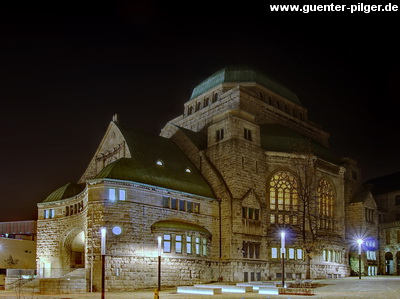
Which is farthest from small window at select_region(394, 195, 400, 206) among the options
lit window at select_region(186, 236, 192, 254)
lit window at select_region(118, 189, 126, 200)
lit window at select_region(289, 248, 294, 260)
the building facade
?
lit window at select_region(118, 189, 126, 200)

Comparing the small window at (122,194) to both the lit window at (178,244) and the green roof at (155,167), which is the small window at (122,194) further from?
the lit window at (178,244)

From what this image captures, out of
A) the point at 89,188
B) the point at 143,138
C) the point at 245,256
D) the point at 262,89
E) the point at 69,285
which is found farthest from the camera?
the point at 262,89

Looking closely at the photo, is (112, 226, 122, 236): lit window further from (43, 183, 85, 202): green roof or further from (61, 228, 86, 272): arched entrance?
(43, 183, 85, 202): green roof

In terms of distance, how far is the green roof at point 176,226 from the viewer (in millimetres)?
39156

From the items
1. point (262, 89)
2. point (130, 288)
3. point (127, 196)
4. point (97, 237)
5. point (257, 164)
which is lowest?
point (130, 288)

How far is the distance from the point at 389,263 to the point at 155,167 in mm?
39476

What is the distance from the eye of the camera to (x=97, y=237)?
118ft

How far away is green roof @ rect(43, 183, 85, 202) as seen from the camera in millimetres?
45844

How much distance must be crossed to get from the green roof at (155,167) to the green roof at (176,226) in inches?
115

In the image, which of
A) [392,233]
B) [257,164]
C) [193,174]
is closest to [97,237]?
[193,174]

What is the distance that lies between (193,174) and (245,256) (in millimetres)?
9243

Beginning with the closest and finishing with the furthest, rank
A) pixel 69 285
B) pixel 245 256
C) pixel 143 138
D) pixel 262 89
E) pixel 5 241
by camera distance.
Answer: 1. pixel 69 285
2. pixel 245 256
3. pixel 143 138
4. pixel 5 241
5. pixel 262 89

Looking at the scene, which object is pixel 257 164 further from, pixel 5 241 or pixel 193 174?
pixel 5 241

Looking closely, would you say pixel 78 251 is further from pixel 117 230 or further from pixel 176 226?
pixel 176 226
